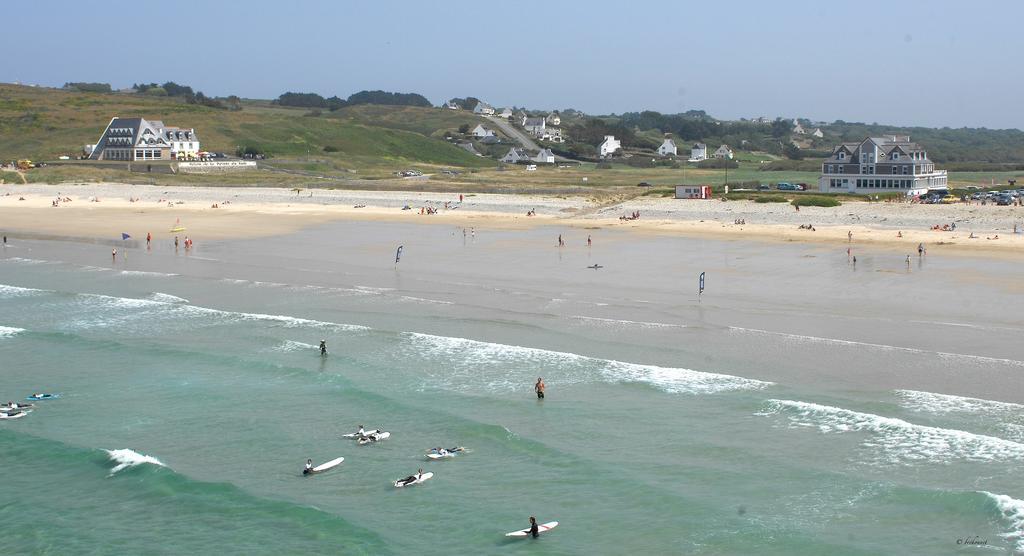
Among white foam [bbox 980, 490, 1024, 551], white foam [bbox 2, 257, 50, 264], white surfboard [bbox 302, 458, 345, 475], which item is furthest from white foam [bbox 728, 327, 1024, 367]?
white foam [bbox 2, 257, 50, 264]

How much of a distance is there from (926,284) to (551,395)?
Result: 19.9m

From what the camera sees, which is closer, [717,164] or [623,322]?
[623,322]

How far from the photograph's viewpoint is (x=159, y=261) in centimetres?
4838

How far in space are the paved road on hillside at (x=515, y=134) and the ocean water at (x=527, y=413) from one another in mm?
108235

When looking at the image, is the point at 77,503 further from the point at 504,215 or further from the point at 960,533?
the point at 504,215

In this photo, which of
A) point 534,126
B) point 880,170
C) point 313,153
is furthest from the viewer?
point 534,126

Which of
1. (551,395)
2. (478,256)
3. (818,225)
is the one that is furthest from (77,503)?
(818,225)

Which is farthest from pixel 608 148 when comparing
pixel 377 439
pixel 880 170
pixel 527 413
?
pixel 377 439

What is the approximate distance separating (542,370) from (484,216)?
1569 inches

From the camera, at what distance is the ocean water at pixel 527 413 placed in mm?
17797

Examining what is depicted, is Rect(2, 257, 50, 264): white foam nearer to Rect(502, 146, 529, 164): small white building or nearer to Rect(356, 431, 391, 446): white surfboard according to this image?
Rect(356, 431, 391, 446): white surfboard

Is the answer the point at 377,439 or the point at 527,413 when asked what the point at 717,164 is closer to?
the point at 527,413

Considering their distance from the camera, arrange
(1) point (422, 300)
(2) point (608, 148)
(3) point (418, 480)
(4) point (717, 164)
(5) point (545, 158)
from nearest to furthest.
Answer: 1. (3) point (418, 480)
2. (1) point (422, 300)
3. (4) point (717, 164)
4. (5) point (545, 158)
5. (2) point (608, 148)

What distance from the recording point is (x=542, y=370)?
27328mm
